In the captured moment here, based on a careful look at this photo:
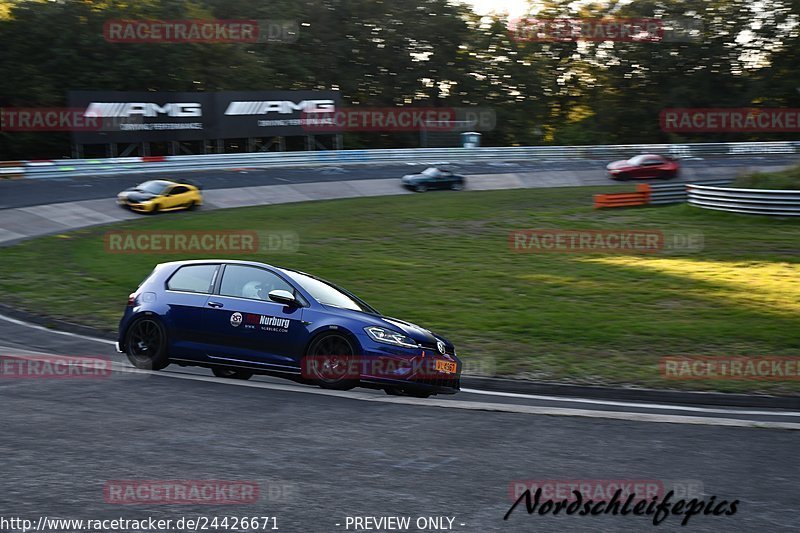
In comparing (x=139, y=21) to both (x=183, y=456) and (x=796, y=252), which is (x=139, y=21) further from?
(x=183, y=456)

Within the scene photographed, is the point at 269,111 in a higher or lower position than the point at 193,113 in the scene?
higher

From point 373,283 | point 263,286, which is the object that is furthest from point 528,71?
point 263,286

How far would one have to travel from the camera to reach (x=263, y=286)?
33.7ft

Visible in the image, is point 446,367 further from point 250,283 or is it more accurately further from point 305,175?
point 305,175

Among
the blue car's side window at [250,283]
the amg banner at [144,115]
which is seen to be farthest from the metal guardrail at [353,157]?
the blue car's side window at [250,283]

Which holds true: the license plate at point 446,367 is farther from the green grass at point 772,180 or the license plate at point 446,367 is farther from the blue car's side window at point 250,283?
the green grass at point 772,180

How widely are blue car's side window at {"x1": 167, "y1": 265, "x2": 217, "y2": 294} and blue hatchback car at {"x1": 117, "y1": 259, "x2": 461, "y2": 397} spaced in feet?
0.04

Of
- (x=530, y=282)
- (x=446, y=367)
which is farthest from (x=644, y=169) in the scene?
(x=446, y=367)

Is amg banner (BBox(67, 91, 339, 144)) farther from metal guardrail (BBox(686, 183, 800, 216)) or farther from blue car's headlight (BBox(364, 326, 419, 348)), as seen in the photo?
blue car's headlight (BBox(364, 326, 419, 348))

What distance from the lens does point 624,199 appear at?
31734 mm

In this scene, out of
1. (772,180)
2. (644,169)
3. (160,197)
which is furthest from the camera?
(644,169)

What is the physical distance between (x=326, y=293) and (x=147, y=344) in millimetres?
2189

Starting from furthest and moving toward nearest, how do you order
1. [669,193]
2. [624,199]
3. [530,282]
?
[669,193], [624,199], [530,282]

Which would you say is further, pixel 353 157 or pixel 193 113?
pixel 353 157
